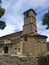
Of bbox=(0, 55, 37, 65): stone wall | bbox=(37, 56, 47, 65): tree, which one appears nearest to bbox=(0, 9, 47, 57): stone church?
bbox=(37, 56, 47, 65): tree

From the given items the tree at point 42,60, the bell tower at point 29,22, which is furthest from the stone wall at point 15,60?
the bell tower at point 29,22

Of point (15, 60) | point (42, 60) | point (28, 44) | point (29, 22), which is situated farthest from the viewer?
point (29, 22)

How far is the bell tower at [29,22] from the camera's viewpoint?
42756 millimetres

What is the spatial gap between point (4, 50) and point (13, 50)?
10.7 feet

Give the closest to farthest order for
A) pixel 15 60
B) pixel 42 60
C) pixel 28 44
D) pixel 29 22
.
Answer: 1. pixel 15 60
2. pixel 42 60
3. pixel 28 44
4. pixel 29 22

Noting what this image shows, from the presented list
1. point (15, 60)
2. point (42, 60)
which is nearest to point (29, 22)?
point (42, 60)

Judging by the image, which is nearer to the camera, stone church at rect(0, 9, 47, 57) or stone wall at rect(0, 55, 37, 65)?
stone wall at rect(0, 55, 37, 65)

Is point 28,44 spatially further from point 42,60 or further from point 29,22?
point 42,60

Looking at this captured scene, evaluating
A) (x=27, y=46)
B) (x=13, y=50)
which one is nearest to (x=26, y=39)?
(x=27, y=46)

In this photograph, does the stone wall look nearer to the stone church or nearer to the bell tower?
the stone church

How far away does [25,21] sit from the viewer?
1763 inches

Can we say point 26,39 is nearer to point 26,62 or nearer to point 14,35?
point 14,35

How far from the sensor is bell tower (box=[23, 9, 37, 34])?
42756mm

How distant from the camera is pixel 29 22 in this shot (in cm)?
4372
